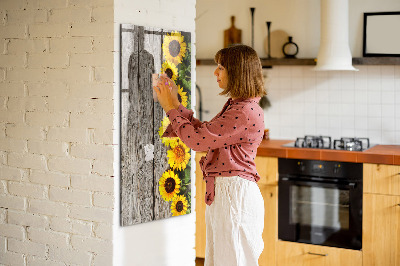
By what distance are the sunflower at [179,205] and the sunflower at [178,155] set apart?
0.53 feet

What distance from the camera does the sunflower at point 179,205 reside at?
3.13 m

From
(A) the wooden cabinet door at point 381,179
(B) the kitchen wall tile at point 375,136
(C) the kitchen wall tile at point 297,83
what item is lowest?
(A) the wooden cabinet door at point 381,179

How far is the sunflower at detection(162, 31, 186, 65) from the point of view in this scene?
301 cm

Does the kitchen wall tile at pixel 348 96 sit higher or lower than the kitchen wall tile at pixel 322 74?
lower

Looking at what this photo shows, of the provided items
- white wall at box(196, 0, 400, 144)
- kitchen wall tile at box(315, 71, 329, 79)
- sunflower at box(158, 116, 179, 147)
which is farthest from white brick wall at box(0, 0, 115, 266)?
kitchen wall tile at box(315, 71, 329, 79)

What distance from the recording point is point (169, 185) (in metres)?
3.11

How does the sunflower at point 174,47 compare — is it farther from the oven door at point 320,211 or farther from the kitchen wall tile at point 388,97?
the kitchen wall tile at point 388,97

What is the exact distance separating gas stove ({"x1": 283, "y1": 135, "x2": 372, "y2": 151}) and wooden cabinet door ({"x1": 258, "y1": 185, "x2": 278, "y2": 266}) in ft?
1.25

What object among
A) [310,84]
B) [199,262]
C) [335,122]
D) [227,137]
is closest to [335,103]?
[335,122]

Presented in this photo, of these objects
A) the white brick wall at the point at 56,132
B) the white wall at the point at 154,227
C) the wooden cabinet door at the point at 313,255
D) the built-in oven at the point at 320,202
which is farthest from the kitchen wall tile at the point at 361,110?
the white brick wall at the point at 56,132

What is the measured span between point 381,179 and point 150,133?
5.64 ft

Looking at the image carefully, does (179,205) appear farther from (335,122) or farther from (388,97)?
(388,97)

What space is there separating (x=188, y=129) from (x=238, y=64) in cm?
37

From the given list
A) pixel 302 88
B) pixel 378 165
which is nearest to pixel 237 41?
pixel 302 88
